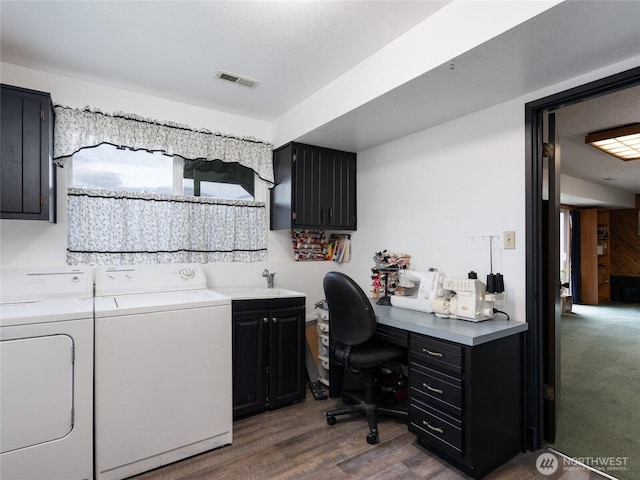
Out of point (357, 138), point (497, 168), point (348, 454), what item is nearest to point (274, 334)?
point (348, 454)

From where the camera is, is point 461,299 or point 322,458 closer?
point 322,458

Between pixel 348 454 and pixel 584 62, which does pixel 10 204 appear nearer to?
pixel 348 454

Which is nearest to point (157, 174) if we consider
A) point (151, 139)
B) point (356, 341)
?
point (151, 139)

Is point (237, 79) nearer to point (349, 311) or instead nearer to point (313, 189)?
point (313, 189)

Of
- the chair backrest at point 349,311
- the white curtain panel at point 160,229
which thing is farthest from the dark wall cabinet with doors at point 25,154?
the chair backrest at point 349,311

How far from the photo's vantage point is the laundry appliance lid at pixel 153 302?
77.2 inches

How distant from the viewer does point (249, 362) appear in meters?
2.58

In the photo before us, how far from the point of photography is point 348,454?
6.92 ft

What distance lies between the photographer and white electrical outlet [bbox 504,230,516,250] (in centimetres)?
225

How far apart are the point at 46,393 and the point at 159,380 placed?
1.74 feet

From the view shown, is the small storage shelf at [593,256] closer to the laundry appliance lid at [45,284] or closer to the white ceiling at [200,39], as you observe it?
the white ceiling at [200,39]

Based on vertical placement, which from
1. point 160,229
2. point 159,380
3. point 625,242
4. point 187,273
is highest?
point 160,229

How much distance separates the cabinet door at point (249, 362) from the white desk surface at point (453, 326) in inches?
36.3

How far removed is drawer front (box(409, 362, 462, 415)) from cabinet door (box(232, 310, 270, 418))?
1.13 m
